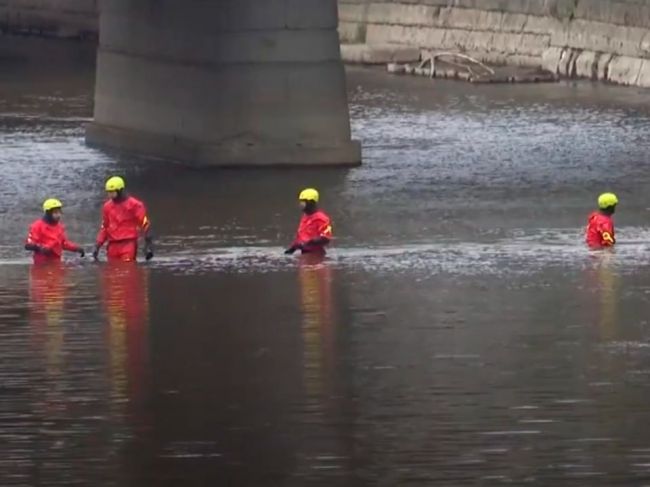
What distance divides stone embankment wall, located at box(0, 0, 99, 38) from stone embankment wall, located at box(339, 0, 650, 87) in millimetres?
12675

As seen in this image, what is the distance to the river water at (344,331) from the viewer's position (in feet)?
55.2

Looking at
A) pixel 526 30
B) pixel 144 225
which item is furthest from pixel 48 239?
pixel 526 30

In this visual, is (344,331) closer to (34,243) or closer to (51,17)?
(34,243)

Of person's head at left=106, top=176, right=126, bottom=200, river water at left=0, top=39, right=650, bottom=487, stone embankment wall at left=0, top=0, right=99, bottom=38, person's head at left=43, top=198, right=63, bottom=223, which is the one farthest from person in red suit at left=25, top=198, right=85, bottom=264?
stone embankment wall at left=0, top=0, right=99, bottom=38

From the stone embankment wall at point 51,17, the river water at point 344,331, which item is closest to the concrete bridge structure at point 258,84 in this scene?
the river water at point 344,331

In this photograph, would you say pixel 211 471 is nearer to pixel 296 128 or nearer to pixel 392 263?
pixel 392 263

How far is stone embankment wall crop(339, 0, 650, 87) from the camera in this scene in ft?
Answer: 180

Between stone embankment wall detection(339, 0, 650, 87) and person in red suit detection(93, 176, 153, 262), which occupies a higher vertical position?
stone embankment wall detection(339, 0, 650, 87)

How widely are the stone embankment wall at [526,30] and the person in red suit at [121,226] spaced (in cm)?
2853

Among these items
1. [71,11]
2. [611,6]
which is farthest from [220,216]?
[71,11]

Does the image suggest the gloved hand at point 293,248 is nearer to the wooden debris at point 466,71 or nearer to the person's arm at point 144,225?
the person's arm at point 144,225

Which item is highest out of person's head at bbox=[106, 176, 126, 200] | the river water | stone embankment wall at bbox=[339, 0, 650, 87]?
stone embankment wall at bbox=[339, 0, 650, 87]

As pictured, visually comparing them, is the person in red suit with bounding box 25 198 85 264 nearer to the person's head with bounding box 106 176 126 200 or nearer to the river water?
the river water

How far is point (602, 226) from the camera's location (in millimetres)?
28016
